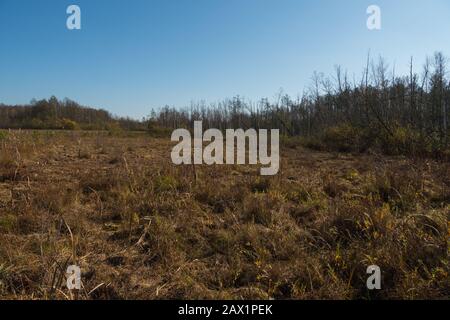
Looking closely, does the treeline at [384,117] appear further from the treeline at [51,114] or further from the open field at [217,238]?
the treeline at [51,114]

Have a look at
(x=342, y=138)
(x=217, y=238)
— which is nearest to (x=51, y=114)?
(x=342, y=138)

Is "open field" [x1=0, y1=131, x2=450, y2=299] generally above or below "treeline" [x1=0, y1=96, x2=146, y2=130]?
below

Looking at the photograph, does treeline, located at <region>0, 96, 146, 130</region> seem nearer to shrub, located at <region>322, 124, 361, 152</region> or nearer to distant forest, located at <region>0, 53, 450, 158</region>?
distant forest, located at <region>0, 53, 450, 158</region>

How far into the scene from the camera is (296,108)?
27.4m

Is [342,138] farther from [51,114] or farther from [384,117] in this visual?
[51,114]

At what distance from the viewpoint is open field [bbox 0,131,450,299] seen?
1.97 m

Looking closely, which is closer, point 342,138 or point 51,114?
point 342,138

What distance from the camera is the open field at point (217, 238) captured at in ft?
6.45

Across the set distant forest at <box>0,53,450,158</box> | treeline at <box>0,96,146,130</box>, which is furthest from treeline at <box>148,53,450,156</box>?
treeline at <box>0,96,146,130</box>

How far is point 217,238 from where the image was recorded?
269 cm
